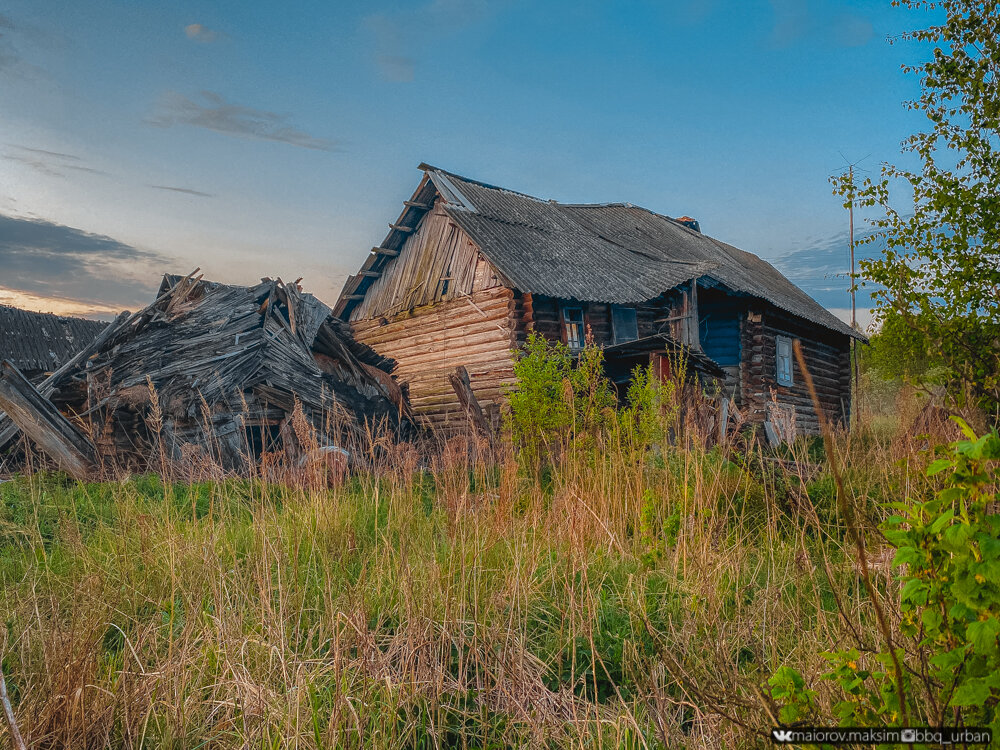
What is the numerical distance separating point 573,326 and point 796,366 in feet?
28.2

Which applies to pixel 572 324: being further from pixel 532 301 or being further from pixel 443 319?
pixel 443 319

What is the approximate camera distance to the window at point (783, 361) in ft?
63.3

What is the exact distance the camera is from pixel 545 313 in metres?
14.6

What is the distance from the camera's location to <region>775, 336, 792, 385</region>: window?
19.3 meters

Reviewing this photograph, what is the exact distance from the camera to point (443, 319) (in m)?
16.2

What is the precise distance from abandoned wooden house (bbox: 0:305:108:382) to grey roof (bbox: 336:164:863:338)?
1288cm

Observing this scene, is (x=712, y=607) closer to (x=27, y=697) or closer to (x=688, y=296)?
(x=27, y=697)

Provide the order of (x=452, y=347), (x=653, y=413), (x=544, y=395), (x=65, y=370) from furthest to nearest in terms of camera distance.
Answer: (x=452, y=347), (x=65, y=370), (x=544, y=395), (x=653, y=413)

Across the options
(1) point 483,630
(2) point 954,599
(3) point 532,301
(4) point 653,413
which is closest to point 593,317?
(3) point 532,301

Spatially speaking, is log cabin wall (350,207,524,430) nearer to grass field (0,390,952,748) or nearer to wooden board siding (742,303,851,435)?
wooden board siding (742,303,851,435)

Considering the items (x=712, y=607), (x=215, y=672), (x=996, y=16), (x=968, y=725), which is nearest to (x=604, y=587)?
(x=712, y=607)

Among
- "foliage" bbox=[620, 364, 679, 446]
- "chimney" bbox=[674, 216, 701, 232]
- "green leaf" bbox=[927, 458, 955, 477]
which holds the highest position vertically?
"chimney" bbox=[674, 216, 701, 232]

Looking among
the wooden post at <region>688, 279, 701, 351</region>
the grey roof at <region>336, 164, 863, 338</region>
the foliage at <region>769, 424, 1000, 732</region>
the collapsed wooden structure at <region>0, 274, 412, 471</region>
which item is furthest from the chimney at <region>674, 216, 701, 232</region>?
the foliage at <region>769, 424, 1000, 732</region>

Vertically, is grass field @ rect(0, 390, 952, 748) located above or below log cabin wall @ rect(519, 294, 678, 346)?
below
